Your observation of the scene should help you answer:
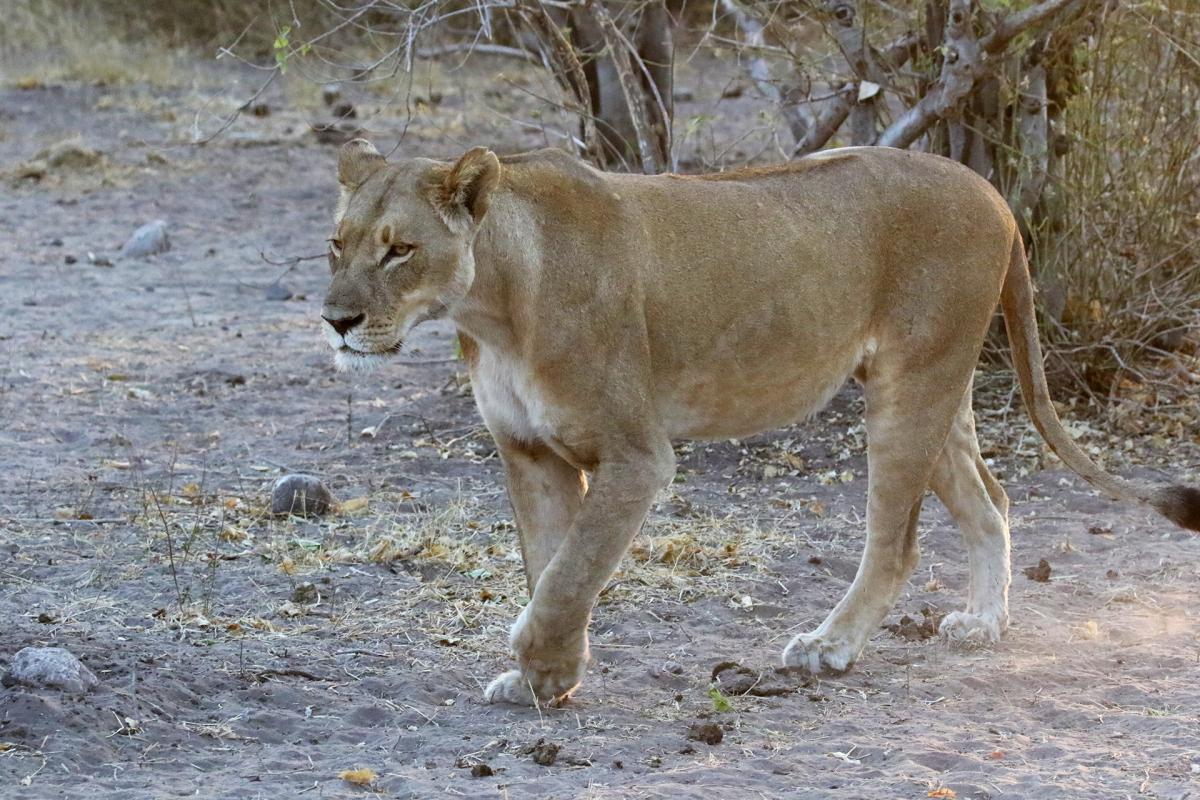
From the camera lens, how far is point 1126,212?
22.1ft

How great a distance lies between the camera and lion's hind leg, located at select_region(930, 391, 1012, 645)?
4812mm

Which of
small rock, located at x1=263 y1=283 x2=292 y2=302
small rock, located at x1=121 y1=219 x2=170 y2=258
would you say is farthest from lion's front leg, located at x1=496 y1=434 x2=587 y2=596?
small rock, located at x1=121 y1=219 x2=170 y2=258

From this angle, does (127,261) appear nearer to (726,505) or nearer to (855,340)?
(726,505)

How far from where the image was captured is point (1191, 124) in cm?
668

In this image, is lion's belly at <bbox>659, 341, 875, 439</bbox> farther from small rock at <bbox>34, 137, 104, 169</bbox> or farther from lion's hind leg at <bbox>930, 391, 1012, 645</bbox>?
small rock at <bbox>34, 137, 104, 169</bbox>

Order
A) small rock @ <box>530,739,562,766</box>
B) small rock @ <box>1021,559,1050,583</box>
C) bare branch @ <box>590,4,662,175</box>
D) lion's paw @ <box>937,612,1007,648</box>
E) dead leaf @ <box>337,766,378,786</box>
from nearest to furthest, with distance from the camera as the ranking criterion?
dead leaf @ <box>337,766,378,786</box>
small rock @ <box>530,739,562,766</box>
lion's paw @ <box>937,612,1007,648</box>
small rock @ <box>1021,559,1050,583</box>
bare branch @ <box>590,4,662,175</box>

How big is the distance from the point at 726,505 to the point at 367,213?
2.63 metres

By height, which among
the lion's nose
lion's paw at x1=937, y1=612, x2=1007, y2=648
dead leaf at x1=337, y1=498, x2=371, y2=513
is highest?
the lion's nose

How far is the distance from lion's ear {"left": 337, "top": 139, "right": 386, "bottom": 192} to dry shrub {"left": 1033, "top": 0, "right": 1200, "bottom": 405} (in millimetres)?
3417

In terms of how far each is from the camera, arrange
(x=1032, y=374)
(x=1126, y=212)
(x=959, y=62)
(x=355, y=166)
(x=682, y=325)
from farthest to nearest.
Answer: (x=1126, y=212) → (x=959, y=62) → (x=1032, y=374) → (x=682, y=325) → (x=355, y=166)

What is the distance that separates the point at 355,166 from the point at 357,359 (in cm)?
53

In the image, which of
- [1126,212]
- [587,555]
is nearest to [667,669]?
[587,555]

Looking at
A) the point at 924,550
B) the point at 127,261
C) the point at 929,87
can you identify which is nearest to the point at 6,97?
the point at 127,261

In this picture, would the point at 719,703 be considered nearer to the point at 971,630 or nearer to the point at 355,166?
the point at 971,630
